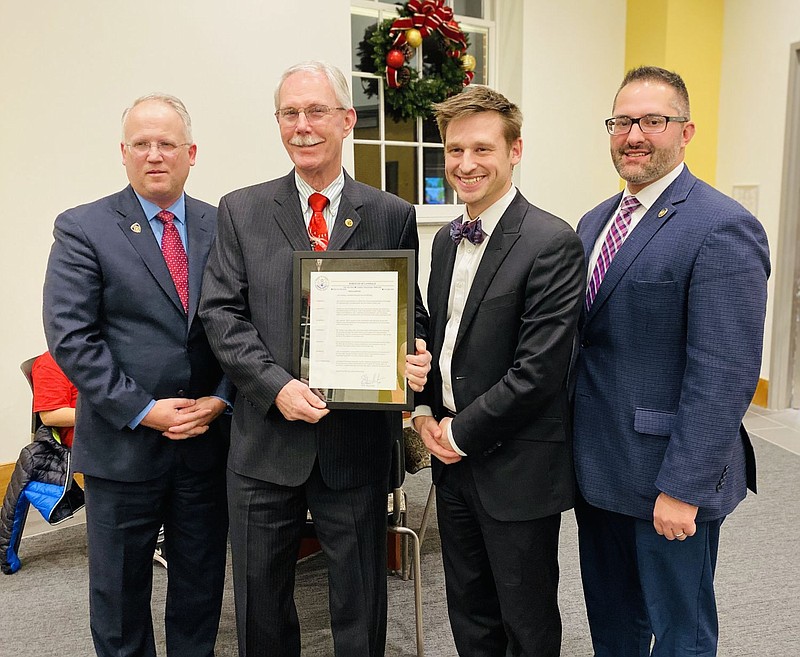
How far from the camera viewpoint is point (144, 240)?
74.0 inches

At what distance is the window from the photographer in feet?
16.7

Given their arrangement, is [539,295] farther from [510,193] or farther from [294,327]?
[294,327]

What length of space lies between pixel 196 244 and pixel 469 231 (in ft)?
2.54

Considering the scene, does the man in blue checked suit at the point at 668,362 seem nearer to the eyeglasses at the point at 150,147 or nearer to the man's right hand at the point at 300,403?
the man's right hand at the point at 300,403

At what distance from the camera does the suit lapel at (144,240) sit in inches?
73.1

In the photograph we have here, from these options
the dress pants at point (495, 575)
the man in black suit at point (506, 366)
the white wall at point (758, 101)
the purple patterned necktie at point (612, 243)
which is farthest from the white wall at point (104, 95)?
the white wall at point (758, 101)

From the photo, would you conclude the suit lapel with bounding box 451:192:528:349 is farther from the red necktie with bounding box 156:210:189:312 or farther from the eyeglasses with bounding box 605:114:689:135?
the red necktie with bounding box 156:210:189:312

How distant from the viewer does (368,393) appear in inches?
65.1

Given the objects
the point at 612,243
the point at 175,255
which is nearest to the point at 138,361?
the point at 175,255

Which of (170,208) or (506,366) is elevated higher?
(170,208)

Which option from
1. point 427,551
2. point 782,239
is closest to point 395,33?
point 782,239

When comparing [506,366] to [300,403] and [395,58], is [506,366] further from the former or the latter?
[395,58]

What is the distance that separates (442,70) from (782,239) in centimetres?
271

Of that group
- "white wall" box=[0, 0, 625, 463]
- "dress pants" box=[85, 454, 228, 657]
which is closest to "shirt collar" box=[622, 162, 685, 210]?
"dress pants" box=[85, 454, 228, 657]
